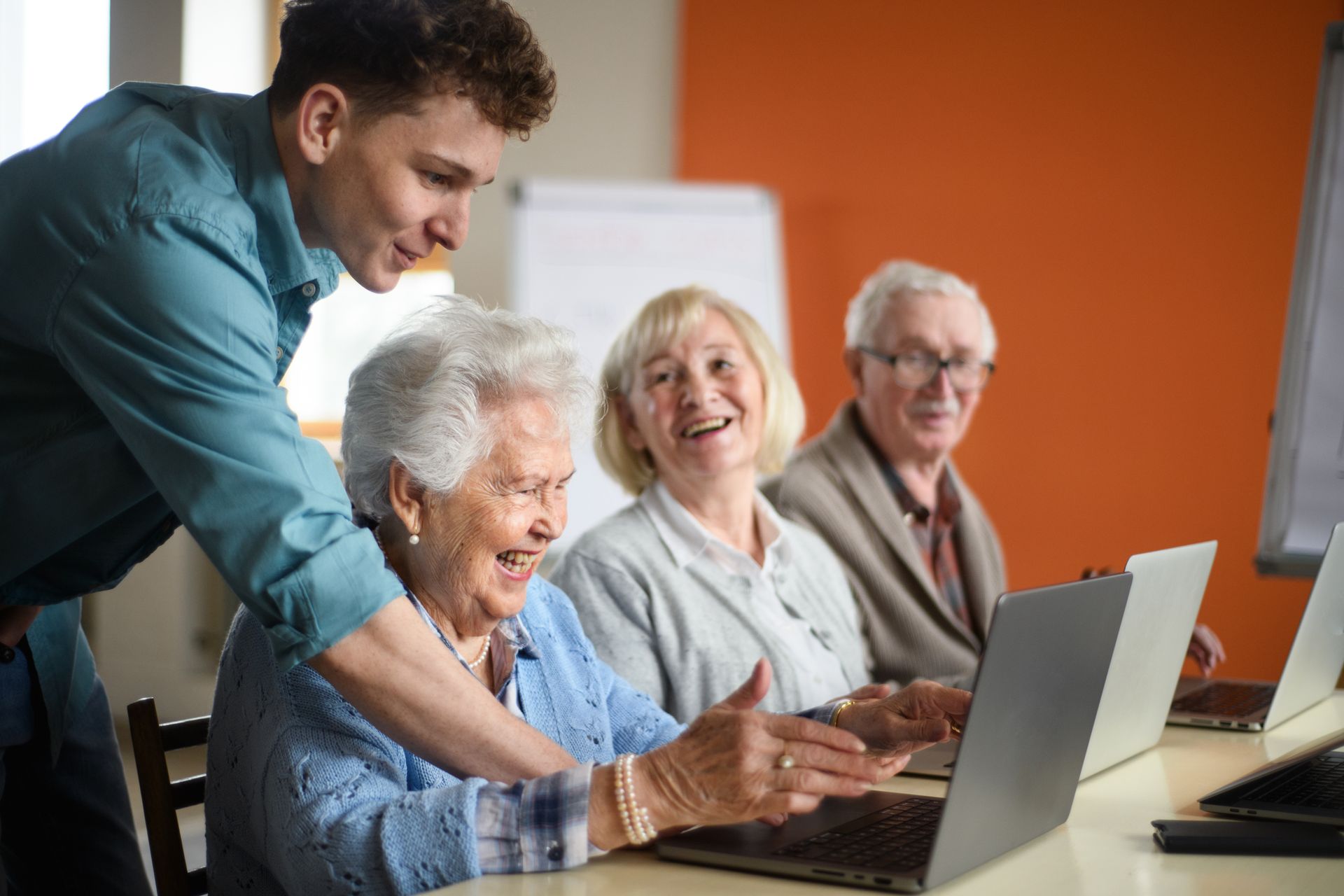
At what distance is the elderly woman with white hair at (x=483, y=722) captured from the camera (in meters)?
1.13

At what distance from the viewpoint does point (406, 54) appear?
1249 mm

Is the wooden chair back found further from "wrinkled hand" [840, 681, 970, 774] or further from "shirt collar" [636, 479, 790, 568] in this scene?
"shirt collar" [636, 479, 790, 568]

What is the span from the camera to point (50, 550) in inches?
52.9

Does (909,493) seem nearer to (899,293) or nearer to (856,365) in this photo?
(856,365)

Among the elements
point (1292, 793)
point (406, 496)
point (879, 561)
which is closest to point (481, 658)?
point (406, 496)

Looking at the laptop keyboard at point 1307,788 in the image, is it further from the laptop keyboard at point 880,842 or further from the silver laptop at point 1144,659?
the laptop keyboard at point 880,842

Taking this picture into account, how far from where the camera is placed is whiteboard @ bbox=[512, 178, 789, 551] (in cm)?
399

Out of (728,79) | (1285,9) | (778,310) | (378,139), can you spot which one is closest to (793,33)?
(728,79)

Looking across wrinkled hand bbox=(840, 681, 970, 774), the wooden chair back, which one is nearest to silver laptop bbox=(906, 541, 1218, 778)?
wrinkled hand bbox=(840, 681, 970, 774)

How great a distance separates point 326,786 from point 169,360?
0.41 metres

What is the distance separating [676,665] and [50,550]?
999 millimetres

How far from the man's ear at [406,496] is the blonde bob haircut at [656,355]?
0.90 metres

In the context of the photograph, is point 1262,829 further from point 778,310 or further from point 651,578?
point 778,310

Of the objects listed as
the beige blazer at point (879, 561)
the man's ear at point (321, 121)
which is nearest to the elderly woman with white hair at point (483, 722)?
the man's ear at point (321, 121)
